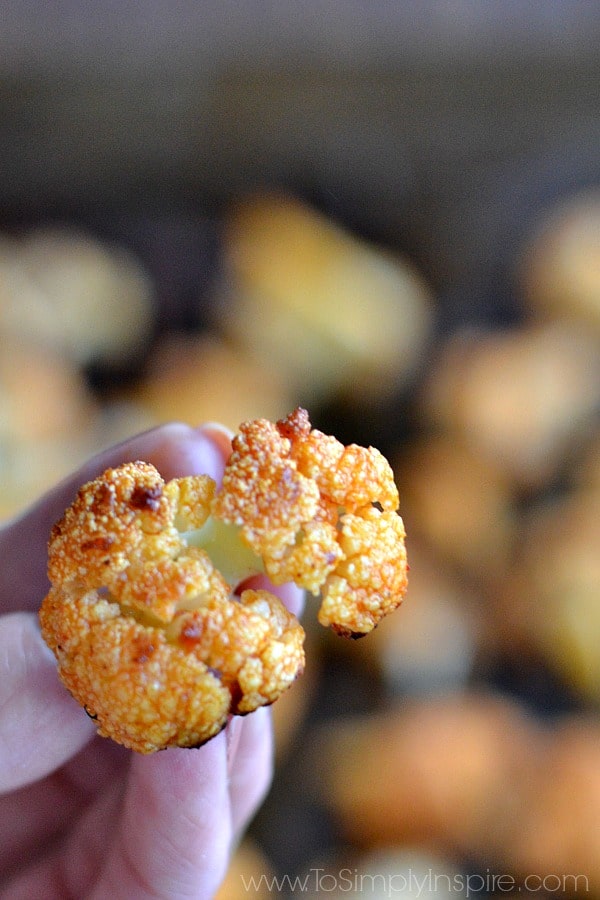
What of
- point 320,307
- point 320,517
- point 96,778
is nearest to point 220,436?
point 320,517

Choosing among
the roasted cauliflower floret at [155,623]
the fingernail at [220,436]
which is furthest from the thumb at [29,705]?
the fingernail at [220,436]

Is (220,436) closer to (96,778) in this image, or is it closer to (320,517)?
(320,517)

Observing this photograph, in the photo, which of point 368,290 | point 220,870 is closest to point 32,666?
point 220,870

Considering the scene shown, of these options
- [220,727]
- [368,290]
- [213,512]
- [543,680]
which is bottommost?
[543,680]

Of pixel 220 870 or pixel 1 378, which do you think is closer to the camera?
pixel 220 870

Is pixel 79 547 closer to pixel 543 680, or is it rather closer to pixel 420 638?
pixel 420 638

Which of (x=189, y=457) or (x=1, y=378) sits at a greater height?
(x=189, y=457)

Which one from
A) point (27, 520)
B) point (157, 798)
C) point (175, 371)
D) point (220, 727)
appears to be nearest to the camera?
point (220, 727)

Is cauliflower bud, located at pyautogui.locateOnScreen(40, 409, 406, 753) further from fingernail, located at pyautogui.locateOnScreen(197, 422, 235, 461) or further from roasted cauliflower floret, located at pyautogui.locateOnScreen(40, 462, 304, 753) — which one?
fingernail, located at pyautogui.locateOnScreen(197, 422, 235, 461)

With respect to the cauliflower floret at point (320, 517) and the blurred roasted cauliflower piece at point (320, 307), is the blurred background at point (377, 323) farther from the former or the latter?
the cauliflower floret at point (320, 517)
